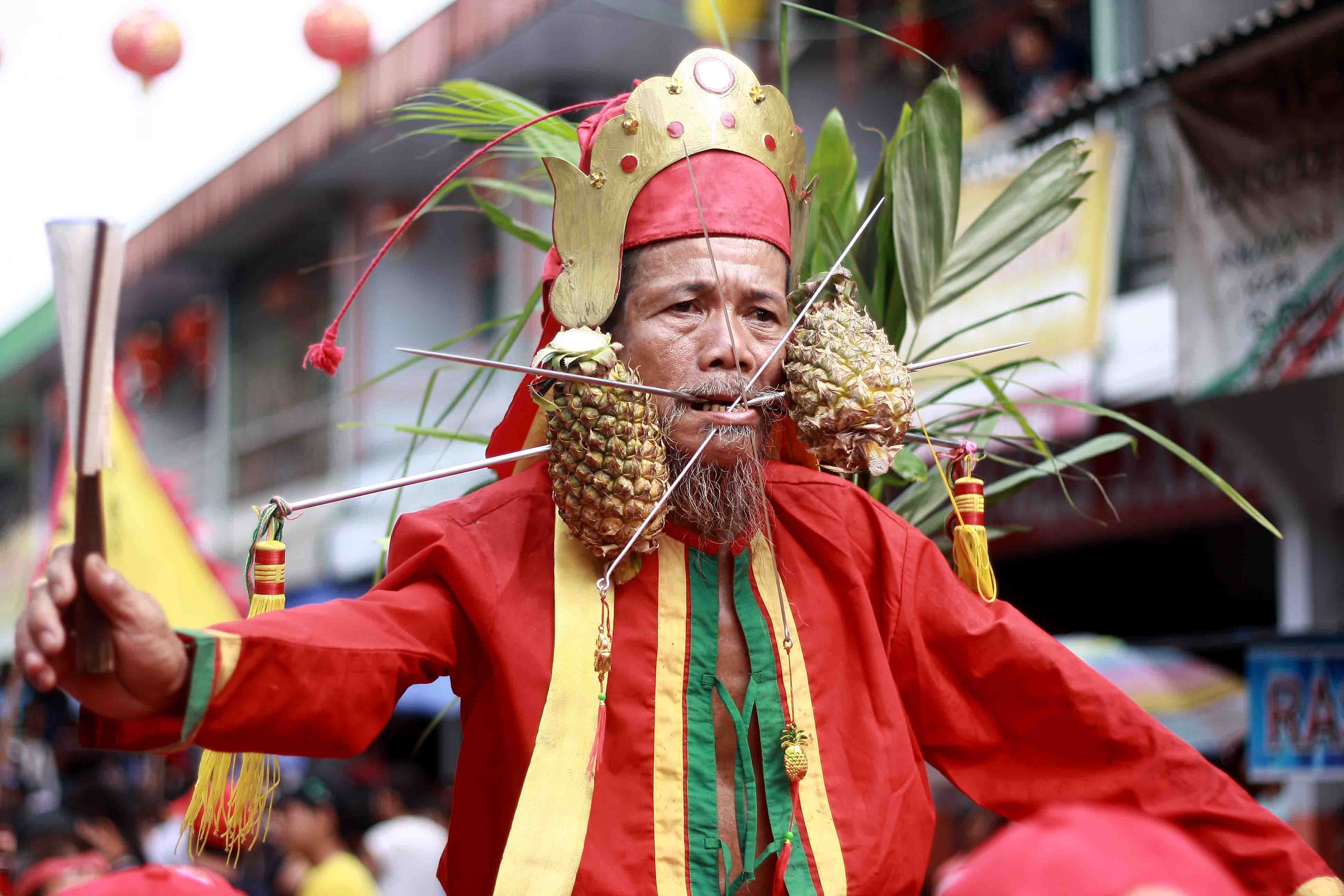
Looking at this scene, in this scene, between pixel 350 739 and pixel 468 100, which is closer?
pixel 350 739

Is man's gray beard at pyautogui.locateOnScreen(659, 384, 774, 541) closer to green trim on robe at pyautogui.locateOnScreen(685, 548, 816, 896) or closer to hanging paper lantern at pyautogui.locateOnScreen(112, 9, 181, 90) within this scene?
green trim on robe at pyautogui.locateOnScreen(685, 548, 816, 896)

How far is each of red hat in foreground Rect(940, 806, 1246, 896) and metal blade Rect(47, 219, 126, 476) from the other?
1.11 meters

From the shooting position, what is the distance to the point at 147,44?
525cm

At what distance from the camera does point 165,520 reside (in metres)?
6.79

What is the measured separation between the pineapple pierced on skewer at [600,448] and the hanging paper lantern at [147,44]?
290 centimetres

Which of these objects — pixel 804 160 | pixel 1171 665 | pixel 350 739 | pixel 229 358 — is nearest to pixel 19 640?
pixel 350 739

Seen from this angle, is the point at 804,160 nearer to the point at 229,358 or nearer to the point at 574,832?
the point at 574,832

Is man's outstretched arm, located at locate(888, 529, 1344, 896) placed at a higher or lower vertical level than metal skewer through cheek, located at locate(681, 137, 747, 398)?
lower

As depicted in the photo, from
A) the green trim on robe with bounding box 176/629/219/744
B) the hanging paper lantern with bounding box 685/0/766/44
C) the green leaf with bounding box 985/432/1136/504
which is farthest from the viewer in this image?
the hanging paper lantern with bounding box 685/0/766/44

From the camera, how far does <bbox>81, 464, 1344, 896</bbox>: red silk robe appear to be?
2430 millimetres

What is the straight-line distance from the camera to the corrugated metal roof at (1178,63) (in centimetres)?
555

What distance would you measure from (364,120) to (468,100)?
9.63 m

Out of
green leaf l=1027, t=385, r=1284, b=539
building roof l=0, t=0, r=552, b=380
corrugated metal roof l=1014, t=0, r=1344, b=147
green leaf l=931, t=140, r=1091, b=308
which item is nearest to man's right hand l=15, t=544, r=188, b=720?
green leaf l=1027, t=385, r=1284, b=539

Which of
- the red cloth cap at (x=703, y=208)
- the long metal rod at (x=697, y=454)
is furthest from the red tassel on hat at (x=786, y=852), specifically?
the red cloth cap at (x=703, y=208)
